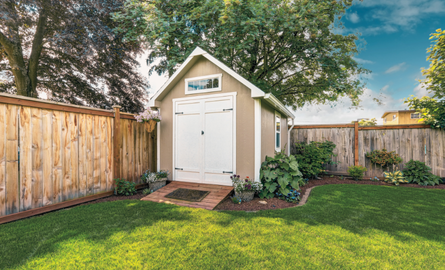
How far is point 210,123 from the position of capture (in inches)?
197

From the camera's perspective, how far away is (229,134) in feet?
15.8

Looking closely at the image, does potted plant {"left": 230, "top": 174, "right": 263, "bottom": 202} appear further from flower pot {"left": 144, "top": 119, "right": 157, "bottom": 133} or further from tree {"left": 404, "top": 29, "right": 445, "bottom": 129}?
tree {"left": 404, "top": 29, "right": 445, "bottom": 129}

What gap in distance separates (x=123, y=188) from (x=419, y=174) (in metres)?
8.55

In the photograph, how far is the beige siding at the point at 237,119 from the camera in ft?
15.1

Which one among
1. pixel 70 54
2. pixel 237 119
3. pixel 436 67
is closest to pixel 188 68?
pixel 237 119

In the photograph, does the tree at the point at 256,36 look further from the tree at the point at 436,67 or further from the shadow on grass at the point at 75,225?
the shadow on grass at the point at 75,225

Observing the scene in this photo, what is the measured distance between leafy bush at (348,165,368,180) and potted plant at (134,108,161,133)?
6645 mm

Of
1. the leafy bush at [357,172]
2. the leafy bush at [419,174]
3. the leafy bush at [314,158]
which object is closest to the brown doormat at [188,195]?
the leafy bush at [314,158]

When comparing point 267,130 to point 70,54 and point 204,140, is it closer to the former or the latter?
point 204,140

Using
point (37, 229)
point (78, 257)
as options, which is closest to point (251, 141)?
point (78, 257)

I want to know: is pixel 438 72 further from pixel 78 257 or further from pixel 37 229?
pixel 37 229

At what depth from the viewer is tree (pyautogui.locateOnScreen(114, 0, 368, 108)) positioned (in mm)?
6613

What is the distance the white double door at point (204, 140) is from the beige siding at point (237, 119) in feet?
0.51

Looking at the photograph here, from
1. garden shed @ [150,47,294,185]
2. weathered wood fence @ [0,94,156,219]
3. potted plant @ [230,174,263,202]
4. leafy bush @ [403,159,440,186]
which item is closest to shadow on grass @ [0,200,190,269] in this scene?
weathered wood fence @ [0,94,156,219]
